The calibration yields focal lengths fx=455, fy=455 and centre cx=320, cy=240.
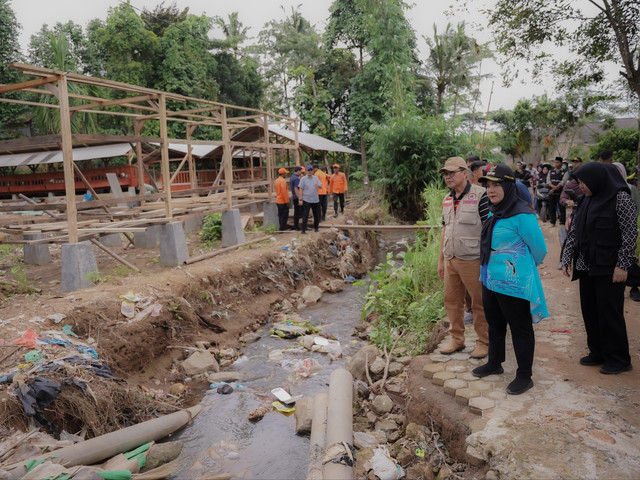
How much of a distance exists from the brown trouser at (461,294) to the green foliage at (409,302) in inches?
49.2

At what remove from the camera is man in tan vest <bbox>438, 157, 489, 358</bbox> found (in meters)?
4.15

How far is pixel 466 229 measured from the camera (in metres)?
4.19

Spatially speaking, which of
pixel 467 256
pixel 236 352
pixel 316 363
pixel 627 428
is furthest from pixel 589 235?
pixel 236 352

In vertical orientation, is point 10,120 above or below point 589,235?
above

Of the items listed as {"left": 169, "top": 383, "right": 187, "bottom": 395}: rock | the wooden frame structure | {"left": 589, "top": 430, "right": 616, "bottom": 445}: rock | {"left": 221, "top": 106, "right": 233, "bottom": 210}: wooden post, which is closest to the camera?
{"left": 589, "top": 430, "right": 616, "bottom": 445}: rock

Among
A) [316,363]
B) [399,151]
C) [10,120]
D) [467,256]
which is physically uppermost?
[10,120]

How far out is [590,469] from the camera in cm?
275

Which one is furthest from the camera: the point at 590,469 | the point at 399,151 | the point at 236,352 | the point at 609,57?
the point at 399,151

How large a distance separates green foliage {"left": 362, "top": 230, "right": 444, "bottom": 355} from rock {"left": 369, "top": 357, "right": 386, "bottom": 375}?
0.51m

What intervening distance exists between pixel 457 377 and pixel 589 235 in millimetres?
1678

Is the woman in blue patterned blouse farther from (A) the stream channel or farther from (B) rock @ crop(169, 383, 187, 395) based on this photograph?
(B) rock @ crop(169, 383, 187, 395)

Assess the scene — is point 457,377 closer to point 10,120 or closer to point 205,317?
point 205,317

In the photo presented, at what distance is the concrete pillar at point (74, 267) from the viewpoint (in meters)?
6.82

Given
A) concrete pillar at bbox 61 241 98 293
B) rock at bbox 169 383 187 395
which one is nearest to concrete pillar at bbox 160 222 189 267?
concrete pillar at bbox 61 241 98 293
